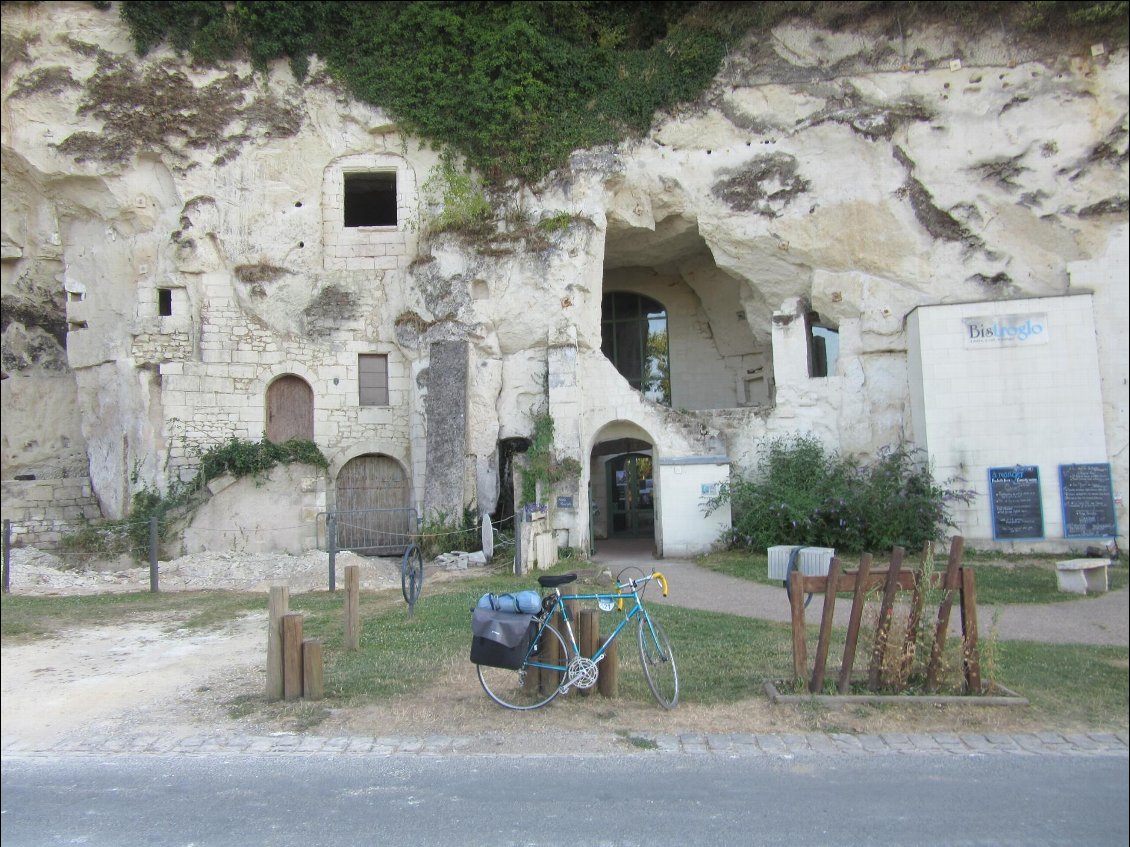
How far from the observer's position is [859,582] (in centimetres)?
568

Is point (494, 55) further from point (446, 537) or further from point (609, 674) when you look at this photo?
point (609, 674)

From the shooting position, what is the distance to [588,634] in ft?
19.4

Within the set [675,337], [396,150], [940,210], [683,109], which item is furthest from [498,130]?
[940,210]

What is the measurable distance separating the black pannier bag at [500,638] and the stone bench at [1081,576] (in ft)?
27.5

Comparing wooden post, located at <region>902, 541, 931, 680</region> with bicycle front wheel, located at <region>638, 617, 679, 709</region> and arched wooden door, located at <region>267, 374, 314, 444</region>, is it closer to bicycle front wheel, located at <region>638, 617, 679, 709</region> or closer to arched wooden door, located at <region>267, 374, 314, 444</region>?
bicycle front wheel, located at <region>638, 617, 679, 709</region>

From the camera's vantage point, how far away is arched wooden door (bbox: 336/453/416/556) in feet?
55.3

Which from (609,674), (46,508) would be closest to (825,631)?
(609,674)

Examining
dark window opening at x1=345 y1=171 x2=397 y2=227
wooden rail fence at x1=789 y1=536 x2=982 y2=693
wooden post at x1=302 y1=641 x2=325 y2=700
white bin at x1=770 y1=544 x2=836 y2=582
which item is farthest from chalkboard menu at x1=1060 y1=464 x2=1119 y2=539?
dark window opening at x1=345 y1=171 x2=397 y2=227

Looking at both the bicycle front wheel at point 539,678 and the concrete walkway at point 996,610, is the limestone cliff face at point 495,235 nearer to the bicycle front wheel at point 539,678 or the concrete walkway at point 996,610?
the concrete walkway at point 996,610

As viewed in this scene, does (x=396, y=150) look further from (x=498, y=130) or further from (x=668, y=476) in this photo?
(x=668, y=476)

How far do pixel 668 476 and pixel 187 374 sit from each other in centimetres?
998

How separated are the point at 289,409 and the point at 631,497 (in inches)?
347

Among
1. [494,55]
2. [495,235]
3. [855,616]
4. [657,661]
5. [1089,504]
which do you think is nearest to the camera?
[855,616]

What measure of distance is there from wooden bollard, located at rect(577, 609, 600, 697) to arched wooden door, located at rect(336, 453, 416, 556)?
36.3ft
